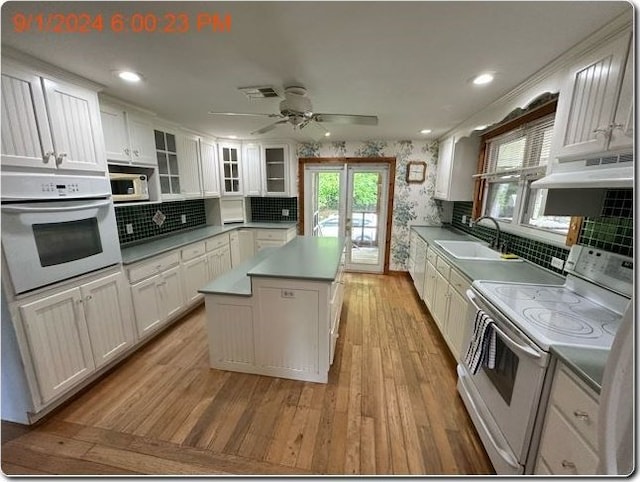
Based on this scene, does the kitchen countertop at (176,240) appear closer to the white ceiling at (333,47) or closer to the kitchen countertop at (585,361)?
the white ceiling at (333,47)

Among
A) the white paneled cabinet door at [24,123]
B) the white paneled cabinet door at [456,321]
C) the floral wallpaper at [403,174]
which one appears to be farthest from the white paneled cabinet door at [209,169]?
the white paneled cabinet door at [456,321]

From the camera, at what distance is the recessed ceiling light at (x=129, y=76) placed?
1693 millimetres

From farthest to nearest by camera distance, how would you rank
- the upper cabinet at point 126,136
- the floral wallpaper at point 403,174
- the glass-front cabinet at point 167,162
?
the floral wallpaper at point 403,174 → the glass-front cabinet at point 167,162 → the upper cabinet at point 126,136

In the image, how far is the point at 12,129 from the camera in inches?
56.4

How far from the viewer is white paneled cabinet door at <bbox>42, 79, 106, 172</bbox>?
64.4 inches

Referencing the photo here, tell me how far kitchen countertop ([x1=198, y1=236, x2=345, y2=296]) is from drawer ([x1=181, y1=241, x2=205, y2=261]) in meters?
0.86

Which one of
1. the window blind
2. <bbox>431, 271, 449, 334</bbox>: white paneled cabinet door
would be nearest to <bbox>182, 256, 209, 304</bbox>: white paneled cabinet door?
<bbox>431, 271, 449, 334</bbox>: white paneled cabinet door

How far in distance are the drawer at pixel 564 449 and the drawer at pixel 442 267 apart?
137 cm

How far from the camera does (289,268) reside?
1.95 metres

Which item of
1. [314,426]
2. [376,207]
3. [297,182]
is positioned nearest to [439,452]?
[314,426]

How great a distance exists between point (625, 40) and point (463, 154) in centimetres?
222

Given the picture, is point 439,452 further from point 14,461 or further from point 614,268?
point 14,461

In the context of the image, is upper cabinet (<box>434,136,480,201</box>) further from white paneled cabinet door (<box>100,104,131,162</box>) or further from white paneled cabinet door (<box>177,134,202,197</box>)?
white paneled cabinet door (<box>100,104,131,162</box>)

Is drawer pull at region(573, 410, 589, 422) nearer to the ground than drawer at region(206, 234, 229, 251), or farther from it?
nearer to the ground
